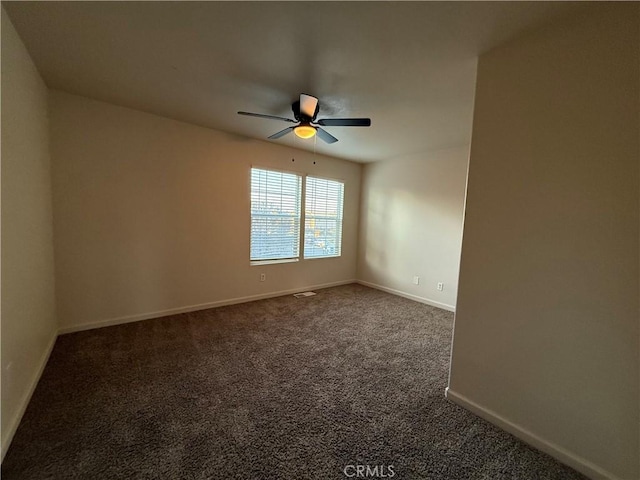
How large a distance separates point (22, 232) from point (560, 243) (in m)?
3.38

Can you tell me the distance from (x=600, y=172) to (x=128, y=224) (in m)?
4.04

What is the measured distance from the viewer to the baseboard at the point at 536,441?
139 cm

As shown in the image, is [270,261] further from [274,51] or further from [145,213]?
[274,51]

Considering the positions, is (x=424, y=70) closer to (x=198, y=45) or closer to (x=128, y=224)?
(x=198, y=45)

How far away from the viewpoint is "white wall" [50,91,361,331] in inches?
109

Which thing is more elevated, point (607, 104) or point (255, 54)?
point (255, 54)

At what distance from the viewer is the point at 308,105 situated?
7.63 feet

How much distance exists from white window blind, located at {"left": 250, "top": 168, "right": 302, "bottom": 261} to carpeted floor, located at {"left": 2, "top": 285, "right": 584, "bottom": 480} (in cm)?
158

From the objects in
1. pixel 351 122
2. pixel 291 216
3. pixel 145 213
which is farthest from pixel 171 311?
pixel 351 122

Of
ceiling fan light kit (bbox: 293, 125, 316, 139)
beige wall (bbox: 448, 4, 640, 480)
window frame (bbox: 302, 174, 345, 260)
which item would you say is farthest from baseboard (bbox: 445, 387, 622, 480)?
window frame (bbox: 302, 174, 345, 260)

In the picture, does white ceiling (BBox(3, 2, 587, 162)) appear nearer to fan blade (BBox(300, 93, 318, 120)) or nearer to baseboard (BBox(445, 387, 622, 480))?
fan blade (BBox(300, 93, 318, 120))

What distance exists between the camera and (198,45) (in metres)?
1.82

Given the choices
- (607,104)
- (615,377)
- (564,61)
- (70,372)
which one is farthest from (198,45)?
(615,377)

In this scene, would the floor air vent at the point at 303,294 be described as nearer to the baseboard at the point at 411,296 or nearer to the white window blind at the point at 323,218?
the white window blind at the point at 323,218
